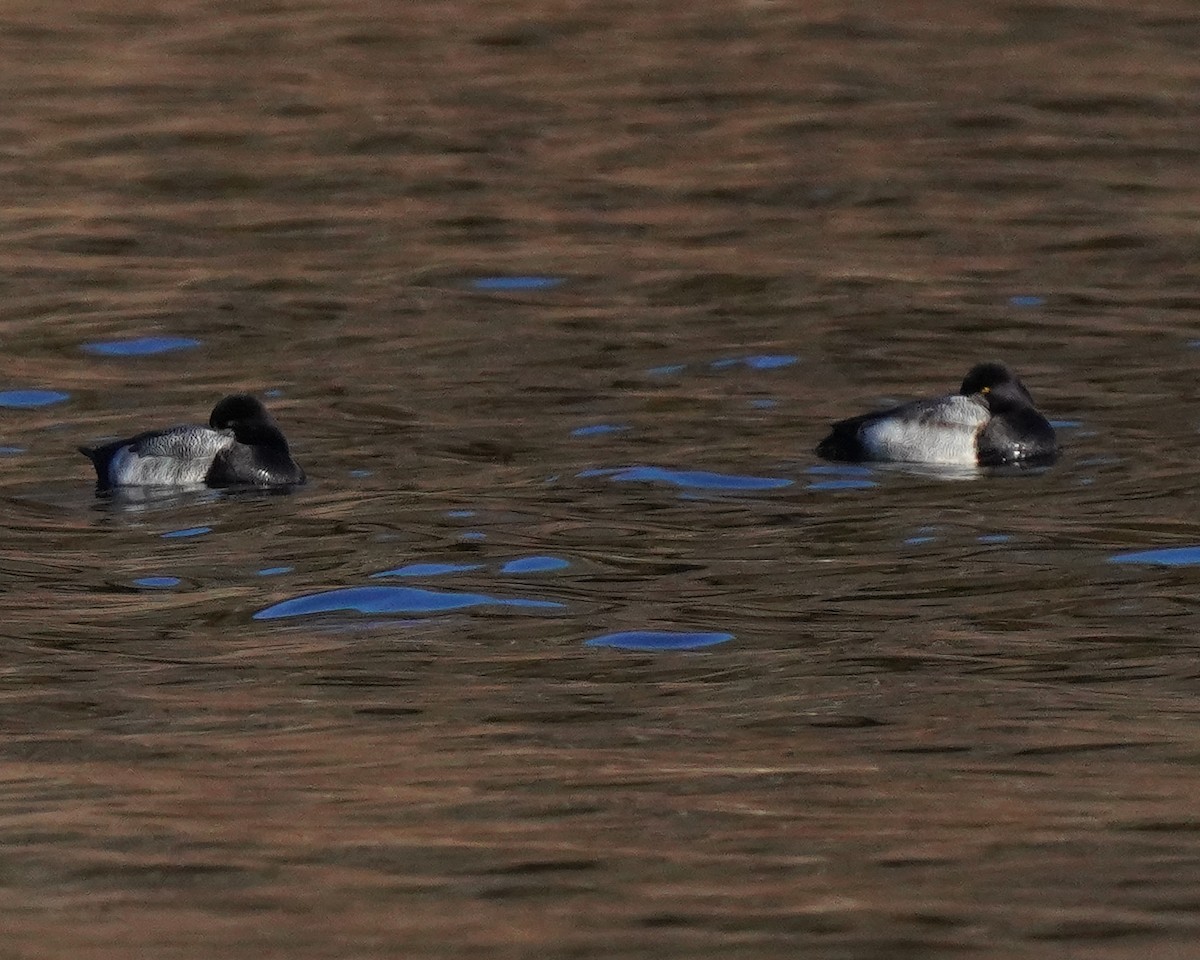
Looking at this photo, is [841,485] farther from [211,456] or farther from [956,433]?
[211,456]

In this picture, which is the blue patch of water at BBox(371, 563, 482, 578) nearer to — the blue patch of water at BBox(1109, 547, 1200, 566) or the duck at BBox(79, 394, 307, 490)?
the duck at BBox(79, 394, 307, 490)

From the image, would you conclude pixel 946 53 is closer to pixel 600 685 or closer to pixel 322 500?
pixel 322 500

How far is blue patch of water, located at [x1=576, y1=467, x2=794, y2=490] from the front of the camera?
1287 centimetres

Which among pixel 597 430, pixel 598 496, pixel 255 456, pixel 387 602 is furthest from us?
pixel 597 430

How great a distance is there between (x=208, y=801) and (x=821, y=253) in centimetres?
1307

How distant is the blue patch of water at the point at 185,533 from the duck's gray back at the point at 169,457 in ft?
3.29

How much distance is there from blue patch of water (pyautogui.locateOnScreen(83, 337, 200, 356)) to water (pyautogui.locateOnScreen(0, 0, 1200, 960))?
0.16 ft

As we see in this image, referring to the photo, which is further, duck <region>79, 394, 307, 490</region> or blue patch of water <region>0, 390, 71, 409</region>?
blue patch of water <region>0, 390, 71, 409</region>

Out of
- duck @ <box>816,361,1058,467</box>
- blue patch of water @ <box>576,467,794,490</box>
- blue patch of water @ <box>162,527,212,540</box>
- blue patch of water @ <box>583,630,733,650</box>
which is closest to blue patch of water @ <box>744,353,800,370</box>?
duck @ <box>816,361,1058,467</box>

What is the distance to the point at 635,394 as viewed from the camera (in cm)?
1544

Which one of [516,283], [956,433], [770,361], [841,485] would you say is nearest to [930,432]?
[956,433]

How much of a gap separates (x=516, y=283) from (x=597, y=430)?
439 centimetres

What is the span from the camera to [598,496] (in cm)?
1262

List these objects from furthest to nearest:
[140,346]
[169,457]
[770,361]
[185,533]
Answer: [140,346], [770,361], [169,457], [185,533]
